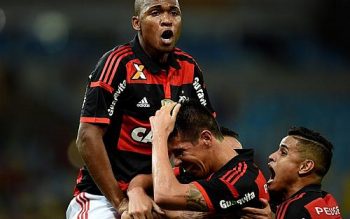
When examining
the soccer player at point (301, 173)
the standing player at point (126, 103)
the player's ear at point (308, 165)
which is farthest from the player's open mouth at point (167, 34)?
the player's ear at point (308, 165)

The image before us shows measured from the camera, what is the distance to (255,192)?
5164 millimetres

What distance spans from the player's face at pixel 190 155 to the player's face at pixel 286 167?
1223 millimetres

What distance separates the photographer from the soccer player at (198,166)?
5012mm

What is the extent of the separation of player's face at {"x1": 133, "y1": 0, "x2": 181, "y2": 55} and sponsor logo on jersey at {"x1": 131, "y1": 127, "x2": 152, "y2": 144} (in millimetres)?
522

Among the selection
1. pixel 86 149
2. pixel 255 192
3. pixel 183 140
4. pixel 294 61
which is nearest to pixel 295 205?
pixel 255 192

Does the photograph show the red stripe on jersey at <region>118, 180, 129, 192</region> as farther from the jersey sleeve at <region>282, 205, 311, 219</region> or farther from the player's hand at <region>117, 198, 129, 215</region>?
the jersey sleeve at <region>282, 205, 311, 219</region>

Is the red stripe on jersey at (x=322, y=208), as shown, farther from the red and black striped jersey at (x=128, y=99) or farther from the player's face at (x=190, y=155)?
the red and black striped jersey at (x=128, y=99)

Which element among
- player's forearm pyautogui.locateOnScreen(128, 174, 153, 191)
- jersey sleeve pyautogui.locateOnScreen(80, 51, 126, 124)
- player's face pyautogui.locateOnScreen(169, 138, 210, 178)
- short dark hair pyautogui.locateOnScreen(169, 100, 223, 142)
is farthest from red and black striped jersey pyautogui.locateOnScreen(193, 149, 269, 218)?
jersey sleeve pyautogui.locateOnScreen(80, 51, 126, 124)

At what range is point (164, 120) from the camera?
509 cm

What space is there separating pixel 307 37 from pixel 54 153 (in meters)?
5.50

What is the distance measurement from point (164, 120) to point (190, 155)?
265 mm

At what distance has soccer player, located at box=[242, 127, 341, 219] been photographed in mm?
6055

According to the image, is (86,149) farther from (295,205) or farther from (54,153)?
(54,153)

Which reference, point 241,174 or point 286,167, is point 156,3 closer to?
point 241,174
